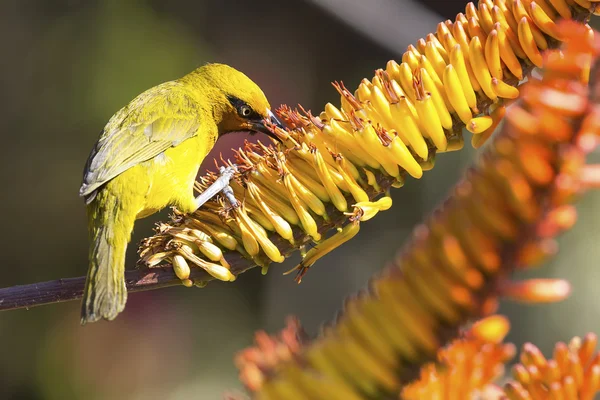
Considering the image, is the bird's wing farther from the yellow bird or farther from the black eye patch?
the black eye patch

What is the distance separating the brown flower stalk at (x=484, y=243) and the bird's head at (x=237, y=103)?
3.03 m

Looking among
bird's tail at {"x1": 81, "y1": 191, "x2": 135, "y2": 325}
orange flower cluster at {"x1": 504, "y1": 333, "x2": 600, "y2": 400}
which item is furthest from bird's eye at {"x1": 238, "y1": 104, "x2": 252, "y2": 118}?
orange flower cluster at {"x1": 504, "y1": 333, "x2": 600, "y2": 400}

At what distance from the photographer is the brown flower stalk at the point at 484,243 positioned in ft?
2.92

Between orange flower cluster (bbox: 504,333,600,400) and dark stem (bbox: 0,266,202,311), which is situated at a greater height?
orange flower cluster (bbox: 504,333,600,400)

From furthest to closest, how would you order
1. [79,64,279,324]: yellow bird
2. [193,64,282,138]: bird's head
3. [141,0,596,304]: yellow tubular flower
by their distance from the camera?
[193,64,282,138]: bird's head → [79,64,279,324]: yellow bird → [141,0,596,304]: yellow tubular flower

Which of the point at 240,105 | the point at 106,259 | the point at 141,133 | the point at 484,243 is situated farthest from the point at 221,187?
the point at 484,243

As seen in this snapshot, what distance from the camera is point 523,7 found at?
2168 millimetres

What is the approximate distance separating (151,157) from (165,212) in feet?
10.2

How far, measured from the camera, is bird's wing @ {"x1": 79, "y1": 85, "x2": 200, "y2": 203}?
3676mm

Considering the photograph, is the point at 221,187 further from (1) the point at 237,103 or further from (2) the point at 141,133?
(1) the point at 237,103

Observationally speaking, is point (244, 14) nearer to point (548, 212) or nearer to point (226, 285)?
point (226, 285)

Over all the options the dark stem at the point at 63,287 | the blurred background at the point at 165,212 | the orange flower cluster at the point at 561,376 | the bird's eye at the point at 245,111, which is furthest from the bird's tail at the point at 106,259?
the blurred background at the point at 165,212

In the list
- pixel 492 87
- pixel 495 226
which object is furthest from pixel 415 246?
pixel 492 87

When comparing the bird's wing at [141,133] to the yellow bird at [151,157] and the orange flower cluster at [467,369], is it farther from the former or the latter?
the orange flower cluster at [467,369]
